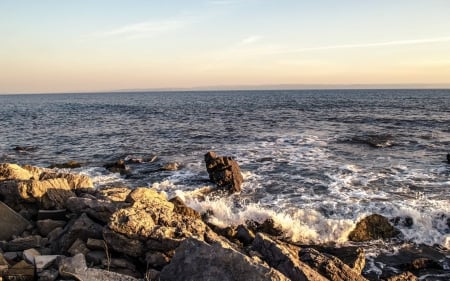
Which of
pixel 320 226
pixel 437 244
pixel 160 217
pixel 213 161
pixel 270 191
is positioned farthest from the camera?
pixel 213 161

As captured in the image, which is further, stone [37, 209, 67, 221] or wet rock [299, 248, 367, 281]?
stone [37, 209, 67, 221]

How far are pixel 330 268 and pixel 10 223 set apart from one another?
25.0ft

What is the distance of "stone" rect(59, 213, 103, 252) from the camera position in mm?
8852

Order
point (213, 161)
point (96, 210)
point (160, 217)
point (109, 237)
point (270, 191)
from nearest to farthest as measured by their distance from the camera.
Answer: point (109, 237) < point (160, 217) < point (96, 210) < point (270, 191) < point (213, 161)

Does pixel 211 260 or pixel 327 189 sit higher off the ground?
pixel 211 260

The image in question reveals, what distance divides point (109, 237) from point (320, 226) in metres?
7.82

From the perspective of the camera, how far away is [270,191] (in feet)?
59.3

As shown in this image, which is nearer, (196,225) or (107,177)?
(196,225)

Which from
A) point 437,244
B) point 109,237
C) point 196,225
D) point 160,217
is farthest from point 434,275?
point 109,237

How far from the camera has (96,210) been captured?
9.97 metres

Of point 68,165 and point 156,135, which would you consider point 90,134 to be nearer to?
point 156,135

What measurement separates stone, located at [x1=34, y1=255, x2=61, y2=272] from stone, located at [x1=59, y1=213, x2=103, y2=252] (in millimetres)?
996

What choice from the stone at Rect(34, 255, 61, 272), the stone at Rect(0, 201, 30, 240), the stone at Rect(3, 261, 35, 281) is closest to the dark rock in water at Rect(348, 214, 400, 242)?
the stone at Rect(34, 255, 61, 272)

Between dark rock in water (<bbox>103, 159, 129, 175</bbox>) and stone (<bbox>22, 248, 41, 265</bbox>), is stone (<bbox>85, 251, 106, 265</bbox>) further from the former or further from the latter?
dark rock in water (<bbox>103, 159, 129, 175</bbox>)
